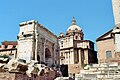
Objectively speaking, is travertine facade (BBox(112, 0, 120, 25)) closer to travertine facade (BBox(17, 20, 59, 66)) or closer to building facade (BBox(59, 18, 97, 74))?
travertine facade (BBox(17, 20, 59, 66))

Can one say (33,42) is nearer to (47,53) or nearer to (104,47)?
(47,53)

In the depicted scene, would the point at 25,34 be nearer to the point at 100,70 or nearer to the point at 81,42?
the point at 81,42

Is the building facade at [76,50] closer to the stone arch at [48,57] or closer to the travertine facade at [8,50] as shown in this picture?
the stone arch at [48,57]

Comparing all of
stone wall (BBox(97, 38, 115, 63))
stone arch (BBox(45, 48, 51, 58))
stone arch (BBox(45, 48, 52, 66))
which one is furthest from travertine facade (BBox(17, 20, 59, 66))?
stone wall (BBox(97, 38, 115, 63))

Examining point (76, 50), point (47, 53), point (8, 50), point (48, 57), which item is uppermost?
point (76, 50)

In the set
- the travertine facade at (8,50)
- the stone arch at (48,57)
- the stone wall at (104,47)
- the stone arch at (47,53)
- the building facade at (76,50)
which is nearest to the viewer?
the stone wall at (104,47)

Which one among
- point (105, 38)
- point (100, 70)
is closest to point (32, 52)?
point (105, 38)

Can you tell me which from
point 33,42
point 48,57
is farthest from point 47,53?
point 33,42

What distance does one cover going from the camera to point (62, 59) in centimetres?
5944

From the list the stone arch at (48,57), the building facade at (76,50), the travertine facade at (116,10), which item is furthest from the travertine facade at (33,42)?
the travertine facade at (116,10)

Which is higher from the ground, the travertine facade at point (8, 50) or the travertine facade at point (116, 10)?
the travertine facade at point (116, 10)

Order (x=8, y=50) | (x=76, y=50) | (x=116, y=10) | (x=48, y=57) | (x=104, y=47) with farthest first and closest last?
(x=76, y=50)
(x=8, y=50)
(x=48, y=57)
(x=104, y=47)
(x=116, y=10)

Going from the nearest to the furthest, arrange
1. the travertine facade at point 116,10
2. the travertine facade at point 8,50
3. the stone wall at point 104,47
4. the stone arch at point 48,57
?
the travertine facade at point 116,10
the stone wall at point 104,47
the stone arch at point 48,57
the travertine facade at point 8,50

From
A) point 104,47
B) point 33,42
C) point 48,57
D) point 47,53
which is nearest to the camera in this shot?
point 104,47
